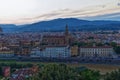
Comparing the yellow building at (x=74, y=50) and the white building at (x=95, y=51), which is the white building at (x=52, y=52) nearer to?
the yellow building at (x=74, y=50)

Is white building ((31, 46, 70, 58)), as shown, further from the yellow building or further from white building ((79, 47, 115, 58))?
white building ((79, 47, 115, 58))

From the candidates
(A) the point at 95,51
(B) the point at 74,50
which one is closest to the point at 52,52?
(B) the point at 74,50

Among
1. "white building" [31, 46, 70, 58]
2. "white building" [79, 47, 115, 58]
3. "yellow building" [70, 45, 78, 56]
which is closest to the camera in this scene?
"white building" [79, 47, 115, 58]

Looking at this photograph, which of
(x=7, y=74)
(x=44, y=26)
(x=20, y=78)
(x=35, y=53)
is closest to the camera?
(x=20, y=78)

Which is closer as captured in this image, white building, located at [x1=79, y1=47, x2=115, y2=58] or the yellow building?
white building, located at [x1=79, y1=47, x2=115, y2=58]

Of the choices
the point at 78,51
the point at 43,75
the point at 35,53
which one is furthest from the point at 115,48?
the point at 43,75

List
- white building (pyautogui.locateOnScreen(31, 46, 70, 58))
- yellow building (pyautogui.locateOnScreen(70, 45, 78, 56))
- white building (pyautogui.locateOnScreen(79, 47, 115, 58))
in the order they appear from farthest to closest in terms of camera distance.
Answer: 1. white building (pyautogui.locateOnScreen(31, 46, 70, 58))
2. yellow building (pyautogui.locateOnScreen(70, 45, 78, 56))
3. white building (pyautogui.locateOnScreen(79, 47, 115, 58))

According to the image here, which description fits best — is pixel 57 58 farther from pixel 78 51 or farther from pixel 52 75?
pixel 52 75

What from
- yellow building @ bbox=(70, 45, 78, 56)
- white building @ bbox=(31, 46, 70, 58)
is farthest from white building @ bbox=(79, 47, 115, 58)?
white building @ bbox=(31, 46, 70, 58)
